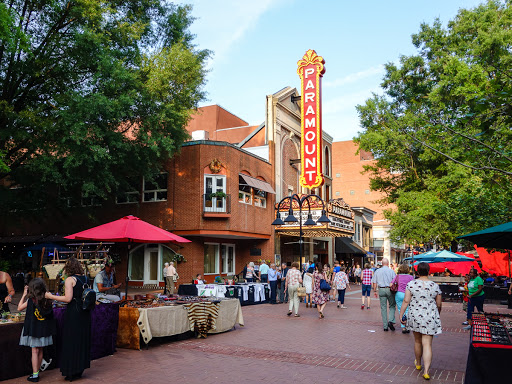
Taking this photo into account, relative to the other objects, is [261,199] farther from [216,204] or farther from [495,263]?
[495,263]

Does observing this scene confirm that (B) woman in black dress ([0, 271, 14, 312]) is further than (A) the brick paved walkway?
Yes

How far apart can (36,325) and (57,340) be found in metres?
1.08

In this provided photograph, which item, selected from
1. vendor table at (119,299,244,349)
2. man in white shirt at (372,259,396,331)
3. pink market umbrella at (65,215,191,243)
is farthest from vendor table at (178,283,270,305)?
man in white shirt at (372,259,396,331)

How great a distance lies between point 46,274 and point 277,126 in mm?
17889

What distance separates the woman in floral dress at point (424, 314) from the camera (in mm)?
7457

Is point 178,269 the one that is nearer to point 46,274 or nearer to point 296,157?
point 46,274

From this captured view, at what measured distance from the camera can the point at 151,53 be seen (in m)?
22.9

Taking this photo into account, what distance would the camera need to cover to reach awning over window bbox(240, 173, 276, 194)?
27047 mm

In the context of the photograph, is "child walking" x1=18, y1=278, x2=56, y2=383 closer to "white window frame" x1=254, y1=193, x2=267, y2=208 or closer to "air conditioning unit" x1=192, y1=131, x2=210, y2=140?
"white window frame" x1=254, y1=193, x2=267, y2=208

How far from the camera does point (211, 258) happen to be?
27125 mm

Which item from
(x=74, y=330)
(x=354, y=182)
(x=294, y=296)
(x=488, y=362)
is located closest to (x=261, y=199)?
(x=294, y=296)

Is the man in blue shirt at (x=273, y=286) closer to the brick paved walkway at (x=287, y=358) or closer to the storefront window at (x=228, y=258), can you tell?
the brick paved walkway at (x=287, y=358)

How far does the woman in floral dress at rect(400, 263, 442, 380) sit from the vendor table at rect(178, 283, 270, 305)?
1016cm

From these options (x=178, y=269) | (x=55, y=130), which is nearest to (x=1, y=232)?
(x=178, y=269)
